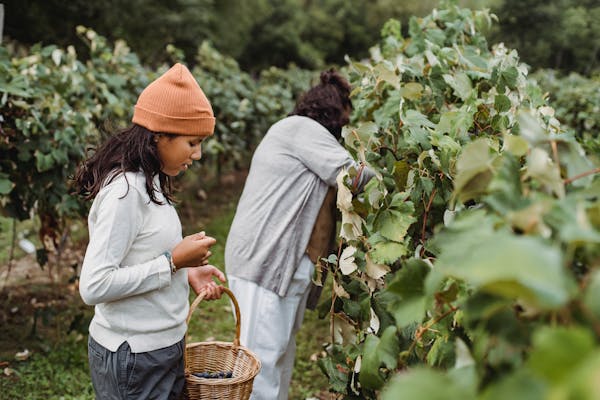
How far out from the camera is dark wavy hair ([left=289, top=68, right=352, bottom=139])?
301 centimetres

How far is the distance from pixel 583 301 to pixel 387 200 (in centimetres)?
119

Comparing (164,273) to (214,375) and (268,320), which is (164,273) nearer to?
(214,375)

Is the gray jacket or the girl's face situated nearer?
the girl's face

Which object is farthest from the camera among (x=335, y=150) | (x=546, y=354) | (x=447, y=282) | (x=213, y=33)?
(x=213, y=33)

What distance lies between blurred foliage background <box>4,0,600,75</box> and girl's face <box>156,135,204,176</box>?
290 inches

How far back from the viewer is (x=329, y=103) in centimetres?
301

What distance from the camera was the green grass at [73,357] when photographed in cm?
355

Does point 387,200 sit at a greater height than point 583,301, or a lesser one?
lesser

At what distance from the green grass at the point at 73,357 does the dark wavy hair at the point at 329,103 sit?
68.1 inches

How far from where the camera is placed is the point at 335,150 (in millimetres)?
2799

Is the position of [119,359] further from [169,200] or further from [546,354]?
[546,354]

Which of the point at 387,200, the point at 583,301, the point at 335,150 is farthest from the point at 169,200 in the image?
the point at 583,301

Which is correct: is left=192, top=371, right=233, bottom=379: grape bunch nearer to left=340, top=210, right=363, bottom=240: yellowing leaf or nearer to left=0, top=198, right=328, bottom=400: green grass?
left=340, top=210, right=363, bottom=240: yellowing leaf

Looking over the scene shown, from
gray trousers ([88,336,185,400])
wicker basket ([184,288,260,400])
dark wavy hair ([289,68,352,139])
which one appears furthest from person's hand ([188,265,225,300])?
dark wavy hair ([289,68,352,139])
